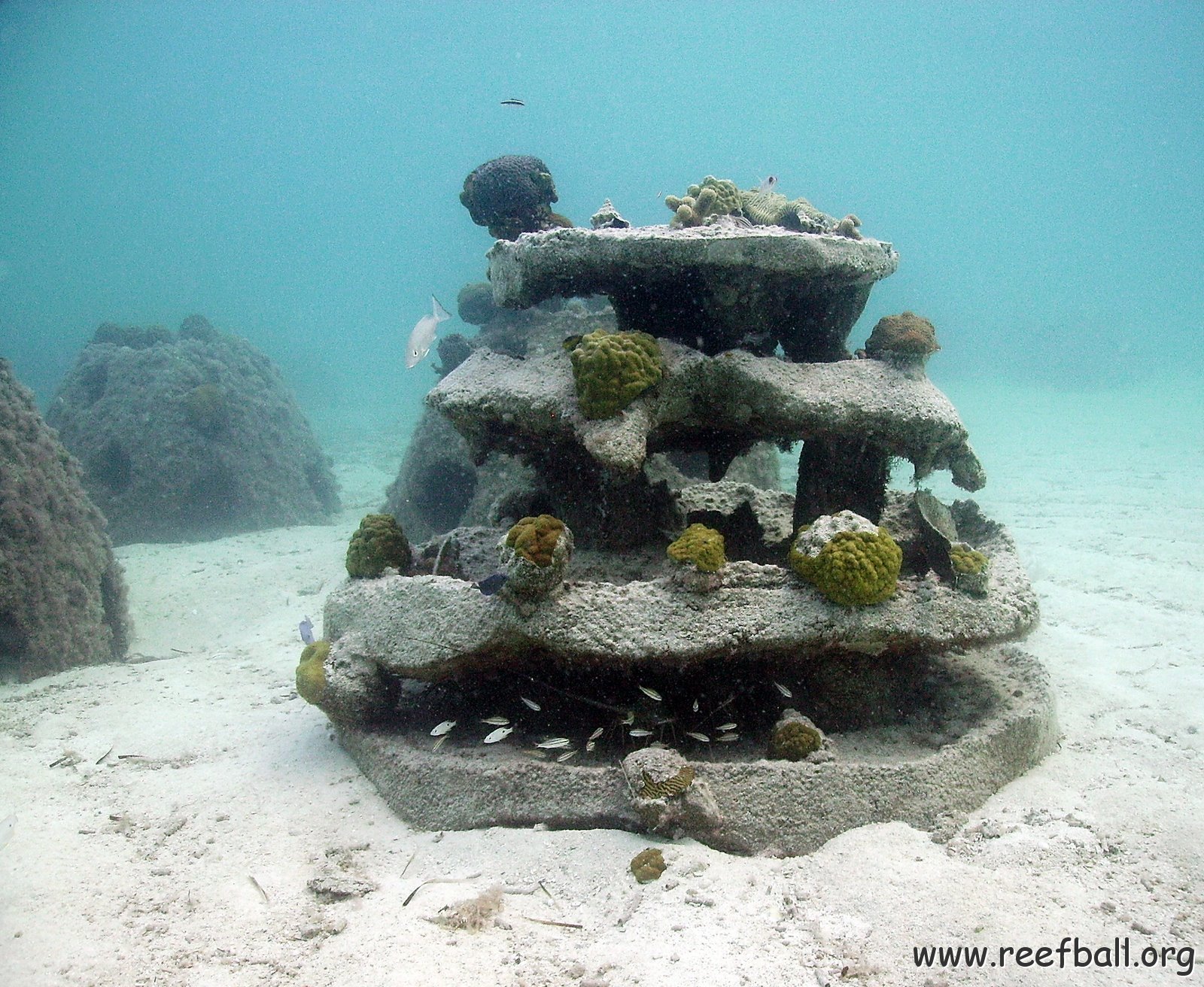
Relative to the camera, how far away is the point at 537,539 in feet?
13.4

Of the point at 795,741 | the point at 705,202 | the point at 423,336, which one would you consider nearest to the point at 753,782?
the point at 795,741

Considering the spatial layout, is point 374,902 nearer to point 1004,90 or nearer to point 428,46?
point 1004,90

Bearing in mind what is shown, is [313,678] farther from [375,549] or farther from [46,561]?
[46,561]

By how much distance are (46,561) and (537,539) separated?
22.1 ft

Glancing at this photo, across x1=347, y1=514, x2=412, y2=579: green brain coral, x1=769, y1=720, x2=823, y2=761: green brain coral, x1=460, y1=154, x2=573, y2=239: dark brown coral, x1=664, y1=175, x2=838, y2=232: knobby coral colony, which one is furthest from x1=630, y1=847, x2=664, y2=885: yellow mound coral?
x1=460, y1=154, x2=573, y2=239: dark brown coral

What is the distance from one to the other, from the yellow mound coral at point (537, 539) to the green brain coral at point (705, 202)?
2893 mm

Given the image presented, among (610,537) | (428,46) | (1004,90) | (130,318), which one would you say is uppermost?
(428,46)

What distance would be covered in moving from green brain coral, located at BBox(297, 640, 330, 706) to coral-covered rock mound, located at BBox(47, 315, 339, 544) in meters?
10.9

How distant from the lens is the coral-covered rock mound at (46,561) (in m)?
7.21

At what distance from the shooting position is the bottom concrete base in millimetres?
3844

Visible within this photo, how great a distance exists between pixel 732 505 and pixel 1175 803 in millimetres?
3628

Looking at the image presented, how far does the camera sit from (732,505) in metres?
6.35

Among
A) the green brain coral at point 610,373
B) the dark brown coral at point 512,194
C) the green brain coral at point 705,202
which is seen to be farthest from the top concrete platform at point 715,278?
the dark brown coral at point 512,194

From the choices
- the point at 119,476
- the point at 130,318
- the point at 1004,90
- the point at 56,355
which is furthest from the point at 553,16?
the point at 119,476
